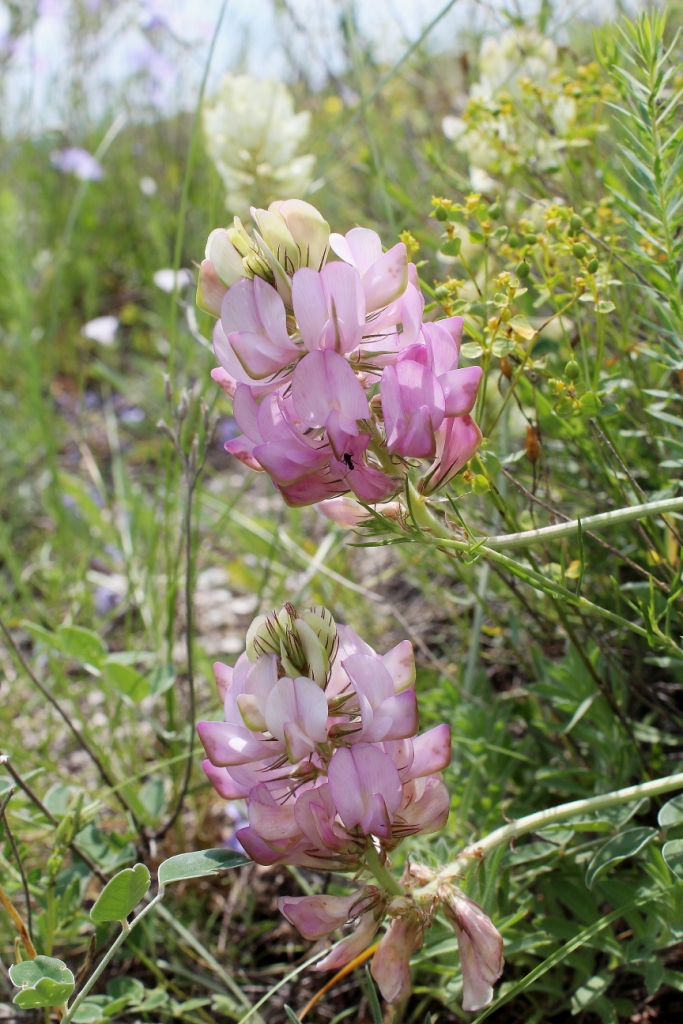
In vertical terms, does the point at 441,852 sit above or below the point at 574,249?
below

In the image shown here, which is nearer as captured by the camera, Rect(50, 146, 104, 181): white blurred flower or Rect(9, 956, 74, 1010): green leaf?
Rect(9, 956, 74, 1010): green leaf

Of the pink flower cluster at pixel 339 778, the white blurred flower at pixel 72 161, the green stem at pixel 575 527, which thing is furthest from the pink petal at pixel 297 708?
the white blurred flower at pixel 72 161

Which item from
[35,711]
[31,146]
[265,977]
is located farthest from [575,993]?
[31,146]

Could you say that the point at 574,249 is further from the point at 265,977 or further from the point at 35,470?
the point at 35,470

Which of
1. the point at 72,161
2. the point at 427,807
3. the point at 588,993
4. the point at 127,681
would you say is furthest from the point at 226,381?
the point at 72,161

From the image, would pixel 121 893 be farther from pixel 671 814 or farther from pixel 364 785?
pixel 671 814

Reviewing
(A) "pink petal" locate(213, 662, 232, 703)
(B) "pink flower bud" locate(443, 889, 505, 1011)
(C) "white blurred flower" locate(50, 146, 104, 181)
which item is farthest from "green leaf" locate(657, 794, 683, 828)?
(C) "white blurred flower" locate(50, 146, 104, 181)

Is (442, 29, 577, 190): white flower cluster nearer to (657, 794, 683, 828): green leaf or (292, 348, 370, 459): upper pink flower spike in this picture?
(292, 348, 370, 459): upper pink flower spike
